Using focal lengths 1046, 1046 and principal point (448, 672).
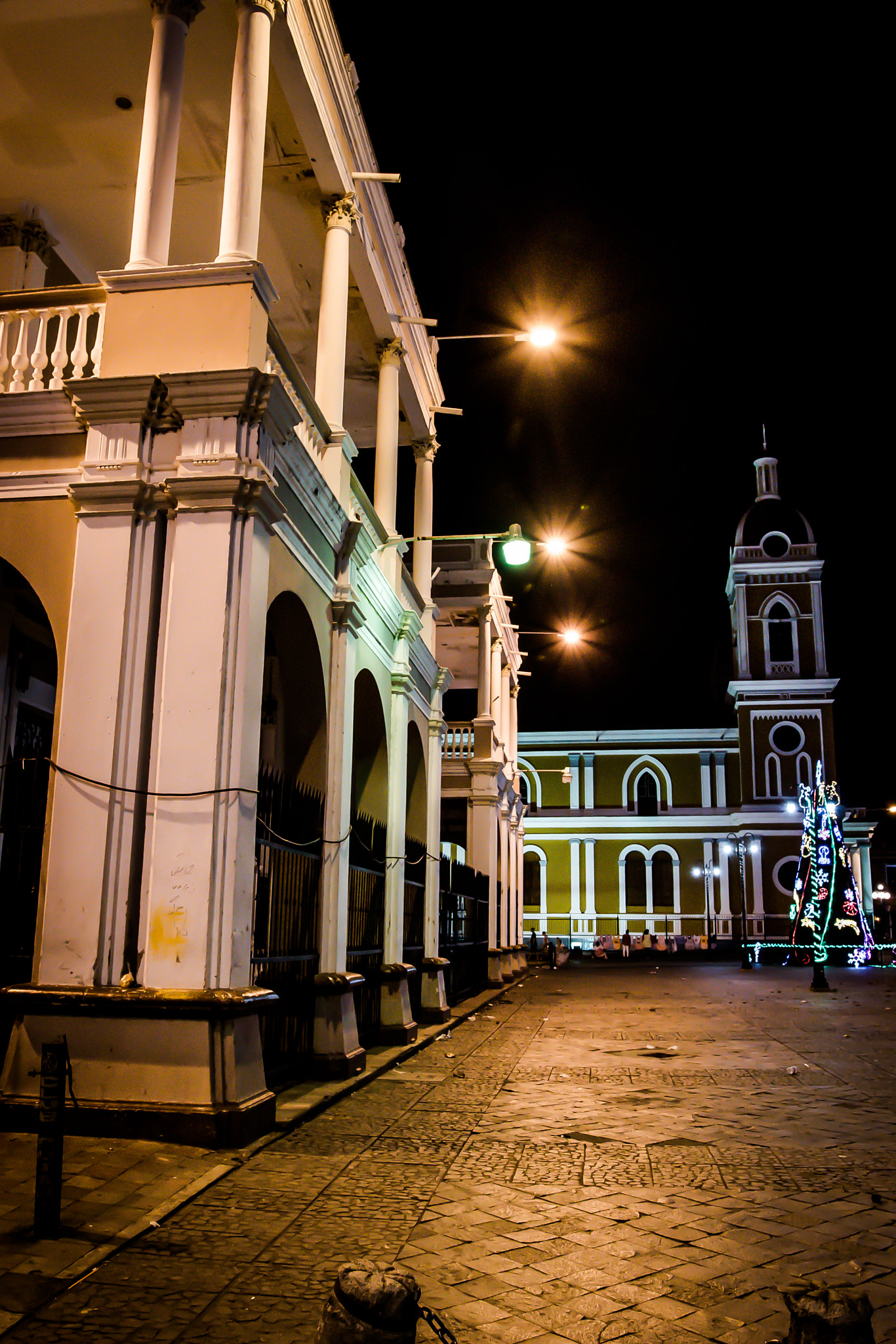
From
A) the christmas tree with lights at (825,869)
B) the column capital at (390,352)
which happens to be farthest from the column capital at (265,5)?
the christmas tree with lights at (825,869)

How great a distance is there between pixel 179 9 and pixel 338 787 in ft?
21.8

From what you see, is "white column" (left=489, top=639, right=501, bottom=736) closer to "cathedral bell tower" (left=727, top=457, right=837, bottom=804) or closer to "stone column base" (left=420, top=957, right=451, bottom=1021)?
"stone column base" (left=420, top=957, right=451, bottom=1021)

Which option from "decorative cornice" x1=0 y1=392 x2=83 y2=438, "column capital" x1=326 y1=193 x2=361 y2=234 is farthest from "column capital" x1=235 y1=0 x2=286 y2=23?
"decorative cornice" x1=0 y1=392 x2=83 y2=438

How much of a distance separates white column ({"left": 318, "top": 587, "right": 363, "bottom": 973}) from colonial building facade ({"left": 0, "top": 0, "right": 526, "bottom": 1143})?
4 cm

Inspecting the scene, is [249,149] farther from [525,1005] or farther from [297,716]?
[525,1005]

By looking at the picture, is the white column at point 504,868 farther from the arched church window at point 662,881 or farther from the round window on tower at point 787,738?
the arched church window at point 662,881

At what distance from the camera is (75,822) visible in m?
6.99

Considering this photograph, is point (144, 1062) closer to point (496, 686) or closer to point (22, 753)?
point (22, 753)

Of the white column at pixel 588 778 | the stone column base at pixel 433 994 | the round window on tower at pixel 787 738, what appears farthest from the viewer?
the white column at pixel 588 778

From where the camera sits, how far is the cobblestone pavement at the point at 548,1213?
3982 millimetres

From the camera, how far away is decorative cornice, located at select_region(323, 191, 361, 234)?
35.6ft

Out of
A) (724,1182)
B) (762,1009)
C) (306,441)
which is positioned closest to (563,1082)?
(724,1182)

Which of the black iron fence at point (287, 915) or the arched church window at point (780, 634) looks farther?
the arched church window at point (780, 634)

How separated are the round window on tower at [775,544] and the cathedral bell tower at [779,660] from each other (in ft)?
0.11
